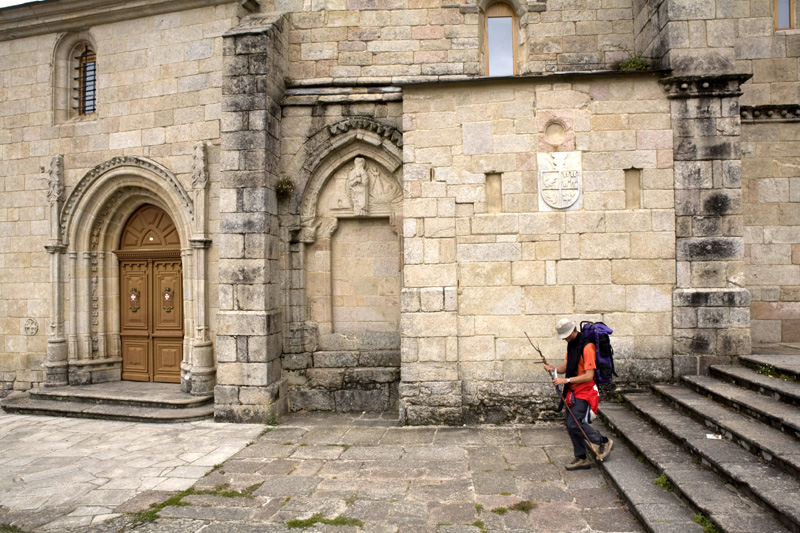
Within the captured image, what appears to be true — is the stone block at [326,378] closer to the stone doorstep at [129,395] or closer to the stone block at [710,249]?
the stone doorstep at [129,395]

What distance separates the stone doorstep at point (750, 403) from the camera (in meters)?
4.49

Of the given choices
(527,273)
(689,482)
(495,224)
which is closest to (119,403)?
(495,224)

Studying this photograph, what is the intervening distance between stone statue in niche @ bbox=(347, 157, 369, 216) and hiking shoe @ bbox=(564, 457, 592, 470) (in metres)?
4.46

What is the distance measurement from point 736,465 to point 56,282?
32.5 feet

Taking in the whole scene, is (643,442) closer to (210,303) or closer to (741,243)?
(741,243)

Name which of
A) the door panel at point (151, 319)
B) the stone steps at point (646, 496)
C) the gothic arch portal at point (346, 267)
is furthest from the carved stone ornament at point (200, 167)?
→ the stone steps at point (646, 496)

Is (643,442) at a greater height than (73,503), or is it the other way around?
(643,442)

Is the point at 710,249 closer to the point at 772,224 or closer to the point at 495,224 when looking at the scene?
the point at 772,224

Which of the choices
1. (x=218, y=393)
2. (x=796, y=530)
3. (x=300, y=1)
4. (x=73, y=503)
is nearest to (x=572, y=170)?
(x=796, y=530)

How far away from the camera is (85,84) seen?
933cm

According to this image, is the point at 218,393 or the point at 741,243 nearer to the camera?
the point at 741,243

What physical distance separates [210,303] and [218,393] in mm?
1552

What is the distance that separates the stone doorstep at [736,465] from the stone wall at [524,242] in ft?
4.44

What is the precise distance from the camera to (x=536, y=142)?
671 cm
